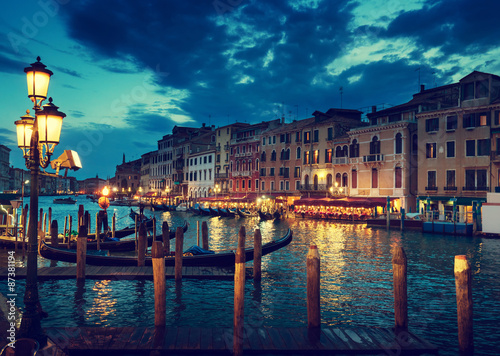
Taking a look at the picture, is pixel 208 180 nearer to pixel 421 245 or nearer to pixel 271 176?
pixel 271 176

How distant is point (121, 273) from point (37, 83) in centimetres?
755

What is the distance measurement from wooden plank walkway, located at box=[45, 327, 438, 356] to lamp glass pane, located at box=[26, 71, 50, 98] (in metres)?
3.63

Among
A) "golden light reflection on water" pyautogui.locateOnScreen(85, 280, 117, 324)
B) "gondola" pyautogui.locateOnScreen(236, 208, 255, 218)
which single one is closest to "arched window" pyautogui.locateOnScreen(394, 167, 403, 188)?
"gondola" pyautogui.locateOnScreen(236, 208, 255, 218)

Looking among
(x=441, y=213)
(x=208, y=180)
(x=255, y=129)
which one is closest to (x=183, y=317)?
(x=441, y=213)

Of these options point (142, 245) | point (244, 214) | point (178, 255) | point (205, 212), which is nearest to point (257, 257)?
point (178, 255)

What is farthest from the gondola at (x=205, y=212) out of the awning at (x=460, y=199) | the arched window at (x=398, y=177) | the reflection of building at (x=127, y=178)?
the reflection of building at (x=127, y=178)

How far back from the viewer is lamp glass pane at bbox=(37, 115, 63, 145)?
4.92 meters

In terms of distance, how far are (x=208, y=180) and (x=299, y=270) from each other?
4695cm

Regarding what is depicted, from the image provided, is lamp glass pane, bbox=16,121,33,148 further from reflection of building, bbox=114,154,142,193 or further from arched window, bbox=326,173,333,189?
reflection of building, bbox=114,154,142,193

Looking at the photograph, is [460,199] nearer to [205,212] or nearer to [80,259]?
[80,259]

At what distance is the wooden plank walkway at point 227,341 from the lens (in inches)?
244

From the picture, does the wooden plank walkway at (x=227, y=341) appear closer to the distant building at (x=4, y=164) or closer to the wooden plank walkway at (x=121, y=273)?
the wooden plank walkway at (x=121, y=273)

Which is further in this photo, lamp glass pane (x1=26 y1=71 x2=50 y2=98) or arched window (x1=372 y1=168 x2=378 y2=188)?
arched window (x1=372 y1=168 x2=378 y2=188)

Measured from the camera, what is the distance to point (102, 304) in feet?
31.9
